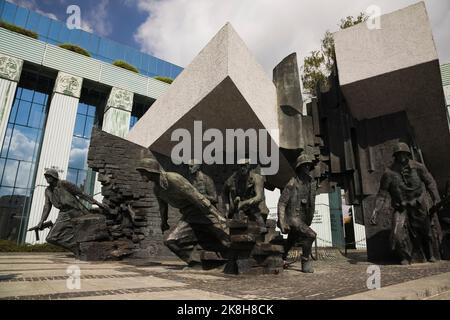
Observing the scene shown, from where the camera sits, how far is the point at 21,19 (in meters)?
21.5

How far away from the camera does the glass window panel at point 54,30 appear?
22594 mm

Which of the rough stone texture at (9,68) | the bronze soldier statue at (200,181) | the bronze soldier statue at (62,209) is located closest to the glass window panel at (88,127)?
the rough stone texture at (9,68)

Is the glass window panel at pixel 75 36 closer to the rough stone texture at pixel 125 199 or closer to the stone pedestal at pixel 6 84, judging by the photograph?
the stone pedestal at pixel 6 84

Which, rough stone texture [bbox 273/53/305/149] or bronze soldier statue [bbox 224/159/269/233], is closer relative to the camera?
bronze soldier statue [bbox 224/159/269/233]

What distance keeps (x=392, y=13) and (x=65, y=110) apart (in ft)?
65.1

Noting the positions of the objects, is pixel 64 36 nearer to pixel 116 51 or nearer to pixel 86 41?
pixel 86 41

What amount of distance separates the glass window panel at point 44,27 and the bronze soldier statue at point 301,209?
24142 mm

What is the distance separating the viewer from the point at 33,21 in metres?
22.0

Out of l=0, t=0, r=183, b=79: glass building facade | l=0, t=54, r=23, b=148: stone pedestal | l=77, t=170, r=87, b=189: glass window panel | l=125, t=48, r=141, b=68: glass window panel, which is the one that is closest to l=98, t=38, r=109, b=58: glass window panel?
l=0, t=0, r=183, b=79: glass building facade

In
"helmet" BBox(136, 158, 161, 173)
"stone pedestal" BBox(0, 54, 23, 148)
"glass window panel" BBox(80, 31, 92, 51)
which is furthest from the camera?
"glass window panel" BBox(80, 31, 92, 51)

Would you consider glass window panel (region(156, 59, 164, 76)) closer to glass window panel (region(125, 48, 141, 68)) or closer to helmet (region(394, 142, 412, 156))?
glass window panel (region(125, 48, 141, 68))

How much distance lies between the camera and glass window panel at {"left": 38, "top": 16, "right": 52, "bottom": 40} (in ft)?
72.7

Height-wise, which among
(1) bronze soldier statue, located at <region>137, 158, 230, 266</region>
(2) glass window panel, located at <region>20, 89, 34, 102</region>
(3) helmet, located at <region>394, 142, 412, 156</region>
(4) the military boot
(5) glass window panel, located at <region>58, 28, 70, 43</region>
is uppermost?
(5) glass window panel, located at <region>58, 28, 70, 43</region>

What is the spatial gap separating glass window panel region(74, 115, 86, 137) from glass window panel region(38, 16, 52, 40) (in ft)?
20.6
